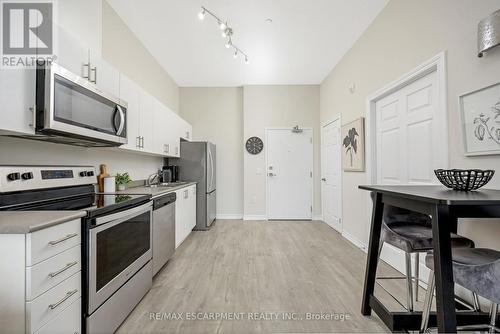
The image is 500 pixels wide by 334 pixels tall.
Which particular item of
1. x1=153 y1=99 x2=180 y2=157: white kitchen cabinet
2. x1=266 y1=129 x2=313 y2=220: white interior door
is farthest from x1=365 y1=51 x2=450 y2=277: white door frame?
x1=153 y1=99 x2=180 y2=157: white kitchen cabinet

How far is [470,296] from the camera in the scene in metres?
1.70

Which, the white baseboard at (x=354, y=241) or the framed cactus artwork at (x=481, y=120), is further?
the white baseboard at (x=354, y=241)

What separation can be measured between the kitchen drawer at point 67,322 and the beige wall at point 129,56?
2.40m

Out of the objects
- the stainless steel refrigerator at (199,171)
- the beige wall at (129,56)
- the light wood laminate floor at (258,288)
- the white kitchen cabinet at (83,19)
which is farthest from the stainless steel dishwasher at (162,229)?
the beige wall at (129,56)

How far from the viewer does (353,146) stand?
133 inches

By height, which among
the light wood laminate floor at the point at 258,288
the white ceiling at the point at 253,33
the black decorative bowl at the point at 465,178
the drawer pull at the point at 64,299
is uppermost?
the white ceiling at the point at 253,33

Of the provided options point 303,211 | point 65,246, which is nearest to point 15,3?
point 65,246

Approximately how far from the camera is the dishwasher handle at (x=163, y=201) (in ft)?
7.25

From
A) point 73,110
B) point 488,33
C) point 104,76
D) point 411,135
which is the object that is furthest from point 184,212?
point 488,33

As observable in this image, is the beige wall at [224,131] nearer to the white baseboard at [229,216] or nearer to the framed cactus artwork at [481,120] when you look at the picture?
the white baseboard at [229,216]

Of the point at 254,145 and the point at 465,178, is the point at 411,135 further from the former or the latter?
the point at 254,145

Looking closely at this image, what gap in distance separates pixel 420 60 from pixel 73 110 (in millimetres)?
2903

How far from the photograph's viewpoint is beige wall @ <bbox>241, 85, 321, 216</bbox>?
494cm

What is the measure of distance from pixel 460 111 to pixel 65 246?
2708 millimetres
